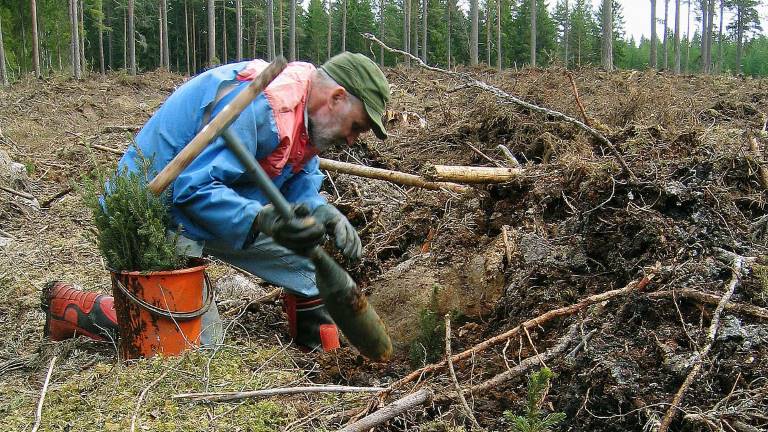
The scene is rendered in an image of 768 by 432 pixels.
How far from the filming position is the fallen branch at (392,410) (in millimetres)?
2203

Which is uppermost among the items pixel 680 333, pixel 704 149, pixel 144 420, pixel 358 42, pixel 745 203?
pixel 358 42

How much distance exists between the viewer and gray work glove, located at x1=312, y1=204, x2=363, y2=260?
2936mm

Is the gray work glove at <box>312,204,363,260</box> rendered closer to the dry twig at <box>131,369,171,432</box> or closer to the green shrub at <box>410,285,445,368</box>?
the green shrub at <box>410,285,445,368</box>

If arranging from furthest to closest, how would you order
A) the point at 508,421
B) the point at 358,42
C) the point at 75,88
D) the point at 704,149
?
the point at 358,42, the point at 75,88, the point at 704,149, the point at 508,421

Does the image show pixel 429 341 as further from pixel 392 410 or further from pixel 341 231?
pixel 392 410

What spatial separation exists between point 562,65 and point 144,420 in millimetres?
10555

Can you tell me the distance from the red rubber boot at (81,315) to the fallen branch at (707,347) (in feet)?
8.31

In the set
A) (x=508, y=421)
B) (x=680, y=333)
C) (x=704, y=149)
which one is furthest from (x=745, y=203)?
(x=508, y=421)

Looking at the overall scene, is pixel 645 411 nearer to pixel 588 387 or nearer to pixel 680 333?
pixel 588 387

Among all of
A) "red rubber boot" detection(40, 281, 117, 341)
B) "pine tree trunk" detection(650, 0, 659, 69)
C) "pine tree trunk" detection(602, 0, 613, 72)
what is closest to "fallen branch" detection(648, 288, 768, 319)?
"red rubber boot" detection(40, 281, 117, 341)

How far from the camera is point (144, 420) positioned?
2396mm

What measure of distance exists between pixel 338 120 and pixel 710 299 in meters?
1.73

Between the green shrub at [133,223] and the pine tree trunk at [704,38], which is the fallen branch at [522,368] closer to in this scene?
the green shrub at [133,223]

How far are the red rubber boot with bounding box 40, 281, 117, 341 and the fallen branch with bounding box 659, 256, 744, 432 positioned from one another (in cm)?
253
